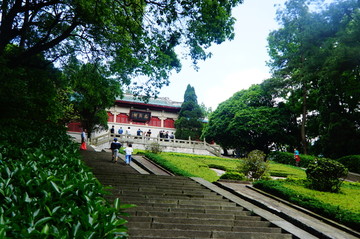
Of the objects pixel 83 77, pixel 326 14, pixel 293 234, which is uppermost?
pixel 326 14

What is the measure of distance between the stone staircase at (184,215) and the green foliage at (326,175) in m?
4.37

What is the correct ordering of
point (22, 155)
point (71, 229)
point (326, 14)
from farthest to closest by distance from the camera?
1. point (326, 14)
2. point (22, 155)
3. point (71, 229)

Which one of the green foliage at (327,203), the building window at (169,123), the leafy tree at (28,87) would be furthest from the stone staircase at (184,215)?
the building window at (169,123)

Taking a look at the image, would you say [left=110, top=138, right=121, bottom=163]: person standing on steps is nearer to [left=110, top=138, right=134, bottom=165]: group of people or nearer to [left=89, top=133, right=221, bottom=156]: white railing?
[left=110, top=138, right=134, bottom=165]: group of people

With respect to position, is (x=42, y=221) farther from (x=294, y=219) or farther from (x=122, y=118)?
(x=122, y=118)

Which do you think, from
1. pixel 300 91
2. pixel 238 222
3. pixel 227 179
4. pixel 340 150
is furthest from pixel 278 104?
pixel 238 222

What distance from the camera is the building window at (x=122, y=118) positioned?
131 ft

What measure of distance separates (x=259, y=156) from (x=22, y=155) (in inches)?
390

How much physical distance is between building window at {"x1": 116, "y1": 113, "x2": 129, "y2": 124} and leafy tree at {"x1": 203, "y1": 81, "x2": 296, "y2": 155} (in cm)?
1365

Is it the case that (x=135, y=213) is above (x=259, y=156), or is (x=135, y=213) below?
below

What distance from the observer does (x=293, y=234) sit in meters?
5.20

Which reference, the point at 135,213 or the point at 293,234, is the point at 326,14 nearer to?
the point at 293,234

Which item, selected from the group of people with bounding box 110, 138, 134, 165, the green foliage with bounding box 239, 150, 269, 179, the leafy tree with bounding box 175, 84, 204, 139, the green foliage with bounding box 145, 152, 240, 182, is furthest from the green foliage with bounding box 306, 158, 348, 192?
the leafy tree with bounding box 175, 84, 204, 139

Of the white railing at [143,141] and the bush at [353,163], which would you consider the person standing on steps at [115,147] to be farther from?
the bush at [353,163]
